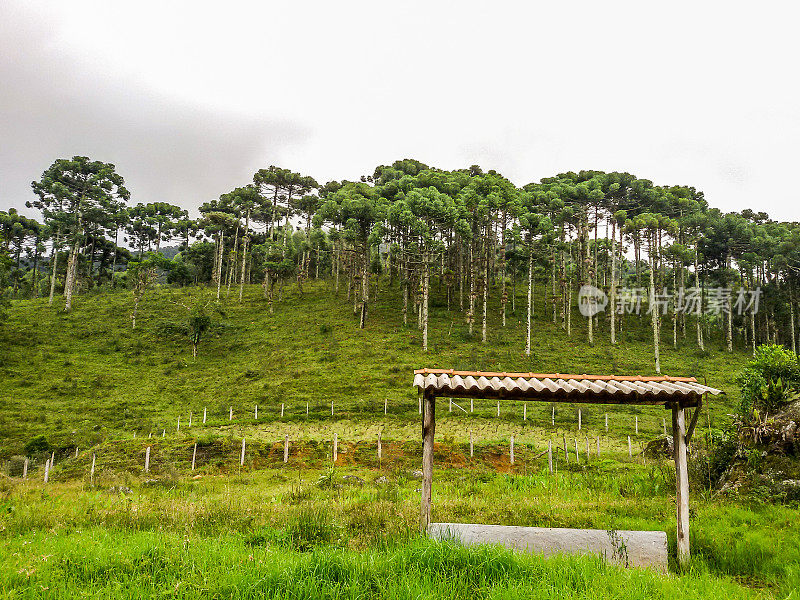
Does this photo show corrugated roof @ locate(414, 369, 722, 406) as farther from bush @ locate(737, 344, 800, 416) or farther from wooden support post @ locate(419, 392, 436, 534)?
bush @ locate(737, 344, 800, 416)

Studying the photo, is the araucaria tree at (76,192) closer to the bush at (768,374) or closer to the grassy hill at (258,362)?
the grassy hill at (258,362)

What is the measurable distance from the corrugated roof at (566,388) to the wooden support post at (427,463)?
369mm

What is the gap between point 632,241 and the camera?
52.9 meters

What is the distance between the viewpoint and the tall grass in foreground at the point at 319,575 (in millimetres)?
5520

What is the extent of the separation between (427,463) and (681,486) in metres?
4.42

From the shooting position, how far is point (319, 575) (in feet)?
19.2

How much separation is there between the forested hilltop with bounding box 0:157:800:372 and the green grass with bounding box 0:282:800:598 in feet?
12.9

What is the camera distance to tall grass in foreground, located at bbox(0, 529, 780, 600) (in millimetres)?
5520

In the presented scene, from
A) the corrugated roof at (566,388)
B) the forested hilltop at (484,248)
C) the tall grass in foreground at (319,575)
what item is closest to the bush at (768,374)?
the corrugated roof at (566,388)

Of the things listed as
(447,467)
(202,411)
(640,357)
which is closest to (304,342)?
(202,411)

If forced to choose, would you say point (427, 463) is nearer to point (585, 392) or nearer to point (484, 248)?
point (585, 392)

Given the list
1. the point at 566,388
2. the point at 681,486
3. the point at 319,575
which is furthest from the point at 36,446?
the point at 681,486

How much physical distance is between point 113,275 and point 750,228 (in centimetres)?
8606

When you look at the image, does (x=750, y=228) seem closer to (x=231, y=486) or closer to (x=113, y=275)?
(x=231, y=486)
